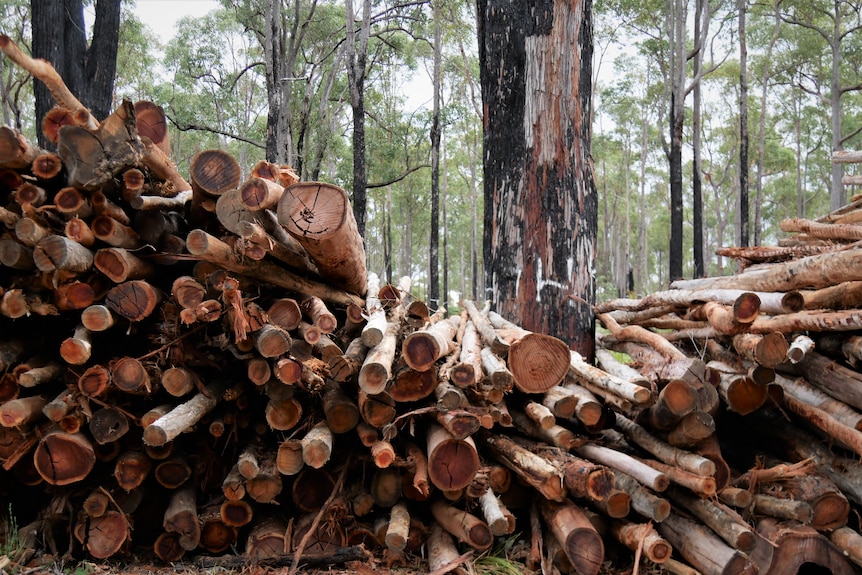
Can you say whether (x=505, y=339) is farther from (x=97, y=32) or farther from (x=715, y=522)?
(x=97, y=32)

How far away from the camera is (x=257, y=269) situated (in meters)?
3.44

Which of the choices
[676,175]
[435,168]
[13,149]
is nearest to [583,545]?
[13,149]

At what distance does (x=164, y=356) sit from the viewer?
3.31 m

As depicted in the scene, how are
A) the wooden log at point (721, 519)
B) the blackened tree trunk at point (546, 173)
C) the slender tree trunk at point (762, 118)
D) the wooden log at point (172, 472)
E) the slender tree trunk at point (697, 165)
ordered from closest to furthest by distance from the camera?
1. the wooden log at point (721, 519)
2. the wooden log at point (172, 472)
3. the blackened tree trunk at point (546, 173)
4. the slender tree trunk at point (697, 165)
5. the slender tree trunk at point (762, 118)

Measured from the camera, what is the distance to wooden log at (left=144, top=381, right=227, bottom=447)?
9.80 ft

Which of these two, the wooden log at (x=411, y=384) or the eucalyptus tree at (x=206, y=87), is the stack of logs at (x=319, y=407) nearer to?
the wooden log at (x=411, y=384)

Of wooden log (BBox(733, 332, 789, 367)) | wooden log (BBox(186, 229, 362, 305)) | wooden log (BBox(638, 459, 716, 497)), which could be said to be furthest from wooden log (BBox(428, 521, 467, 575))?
wooden log (BBox(733, 332, 789, 367))

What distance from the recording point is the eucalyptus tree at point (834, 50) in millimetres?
21750

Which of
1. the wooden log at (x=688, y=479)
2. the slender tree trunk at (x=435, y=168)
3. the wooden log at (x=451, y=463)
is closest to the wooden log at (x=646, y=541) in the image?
the wooden log at (x=688, y=479)

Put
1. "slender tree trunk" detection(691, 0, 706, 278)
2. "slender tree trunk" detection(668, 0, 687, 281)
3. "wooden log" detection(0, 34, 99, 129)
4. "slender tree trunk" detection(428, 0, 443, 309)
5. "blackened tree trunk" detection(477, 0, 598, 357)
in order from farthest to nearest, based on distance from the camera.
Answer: "slender tree trunk" detection(428, 0, 443, 309)
"slender tree trunk" detection(691, 0, 706, 278)
"slender tree trunk" detection(668, 0, 687, 281)
"blackened tree trunk" detection(477, 0, 598, 357)
"wooden log" detection(0, 34, 99, 129)

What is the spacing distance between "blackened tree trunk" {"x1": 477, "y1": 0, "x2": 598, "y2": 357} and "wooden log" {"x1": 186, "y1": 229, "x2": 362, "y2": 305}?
1338 mm

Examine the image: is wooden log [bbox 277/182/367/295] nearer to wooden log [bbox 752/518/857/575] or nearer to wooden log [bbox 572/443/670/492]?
wooden log [bbox 572/443/670/492]

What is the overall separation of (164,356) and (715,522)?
2.84 meters

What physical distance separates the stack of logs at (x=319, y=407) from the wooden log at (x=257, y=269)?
2cm
